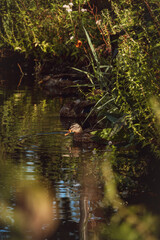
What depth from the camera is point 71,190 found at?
14.0ft

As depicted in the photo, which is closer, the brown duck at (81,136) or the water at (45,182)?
the water at (45,182)

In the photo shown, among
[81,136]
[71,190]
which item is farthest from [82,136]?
[71,190]

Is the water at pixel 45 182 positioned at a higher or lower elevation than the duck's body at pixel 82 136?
higher

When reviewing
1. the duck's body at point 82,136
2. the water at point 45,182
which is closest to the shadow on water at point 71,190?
the water at point 45,182

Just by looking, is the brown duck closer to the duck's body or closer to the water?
the duck's body

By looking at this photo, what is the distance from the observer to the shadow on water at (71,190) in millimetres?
3326

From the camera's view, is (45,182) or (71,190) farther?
(45,182)

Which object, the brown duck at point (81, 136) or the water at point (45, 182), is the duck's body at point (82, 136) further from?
the water at point (45, 182)

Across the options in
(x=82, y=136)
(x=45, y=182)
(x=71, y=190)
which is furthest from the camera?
(x=82, y=136)

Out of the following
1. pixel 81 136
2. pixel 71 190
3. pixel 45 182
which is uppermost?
pixel 71 190

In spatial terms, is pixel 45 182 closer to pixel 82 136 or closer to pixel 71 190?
pixel 71 190

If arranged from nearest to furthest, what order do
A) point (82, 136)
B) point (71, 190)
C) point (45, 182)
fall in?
1. point (71, 190)
2. point (45, 182)
3. point (82, 136)

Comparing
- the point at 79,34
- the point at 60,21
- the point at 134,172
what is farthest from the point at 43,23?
the point at 134,172

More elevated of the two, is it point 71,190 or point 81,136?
point 71,190
